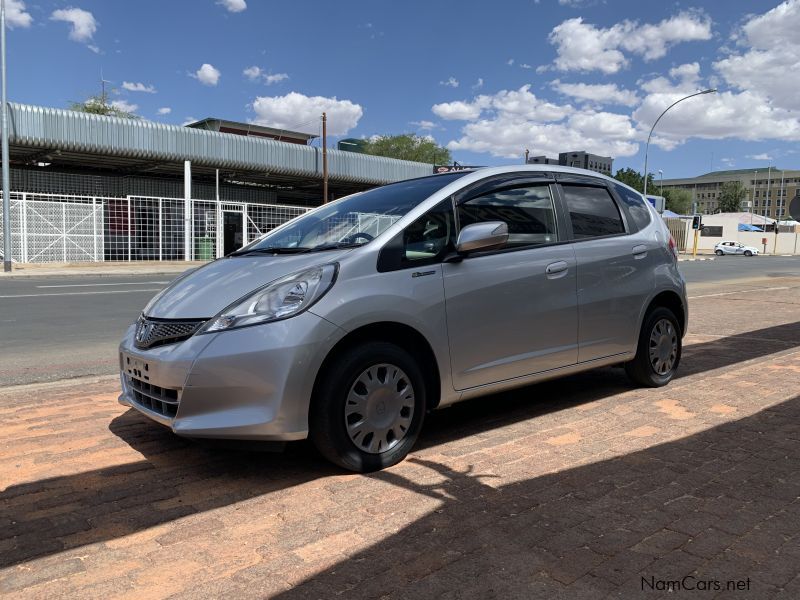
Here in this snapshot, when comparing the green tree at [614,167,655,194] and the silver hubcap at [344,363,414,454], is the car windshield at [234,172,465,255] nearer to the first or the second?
the silver hubcap at [344,363,414,454]

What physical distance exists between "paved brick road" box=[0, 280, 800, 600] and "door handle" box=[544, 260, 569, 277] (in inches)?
40.0

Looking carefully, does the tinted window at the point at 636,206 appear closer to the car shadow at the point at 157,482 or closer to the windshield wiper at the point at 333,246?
the car shadow at the point at 157,482

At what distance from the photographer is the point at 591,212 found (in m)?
4.69

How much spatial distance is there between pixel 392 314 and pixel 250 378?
0.80m

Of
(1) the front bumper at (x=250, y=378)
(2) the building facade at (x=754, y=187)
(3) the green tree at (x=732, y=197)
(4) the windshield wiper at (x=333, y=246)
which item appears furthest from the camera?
(2) the building facade at (x=754, y=187)

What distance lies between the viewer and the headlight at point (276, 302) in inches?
121

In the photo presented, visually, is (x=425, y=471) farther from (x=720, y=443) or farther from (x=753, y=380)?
(x=753, y=380)

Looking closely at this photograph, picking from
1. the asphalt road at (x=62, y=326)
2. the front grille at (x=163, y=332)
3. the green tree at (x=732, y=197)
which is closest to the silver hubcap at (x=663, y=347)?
the front grille at (x=163, y=332)

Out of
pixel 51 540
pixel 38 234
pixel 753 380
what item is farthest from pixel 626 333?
pixel 38 234

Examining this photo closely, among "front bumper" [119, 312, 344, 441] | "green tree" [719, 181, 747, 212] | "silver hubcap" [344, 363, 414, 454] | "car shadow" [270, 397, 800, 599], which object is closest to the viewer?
"car shadow" [270, 397, 800, 599]

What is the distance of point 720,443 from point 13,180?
3206cm

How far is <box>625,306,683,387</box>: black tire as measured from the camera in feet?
16.3

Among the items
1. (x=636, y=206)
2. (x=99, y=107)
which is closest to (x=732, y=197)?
(x=99, y=107)

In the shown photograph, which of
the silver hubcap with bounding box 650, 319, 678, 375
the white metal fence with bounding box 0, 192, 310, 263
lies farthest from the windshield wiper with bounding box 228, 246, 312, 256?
the white metal fence with bounding box 0, 192, 310, 263
